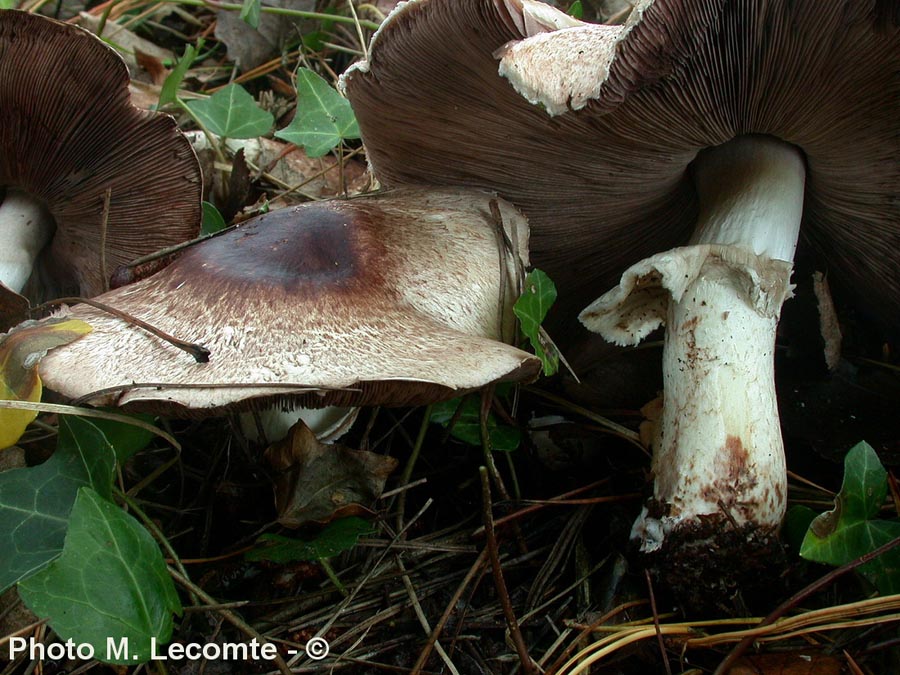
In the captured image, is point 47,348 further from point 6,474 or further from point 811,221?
point 811,221

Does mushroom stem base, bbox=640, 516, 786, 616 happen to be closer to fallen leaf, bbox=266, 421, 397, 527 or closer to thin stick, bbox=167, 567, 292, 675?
fallen leaf, bbox=266, 421, 397, 527

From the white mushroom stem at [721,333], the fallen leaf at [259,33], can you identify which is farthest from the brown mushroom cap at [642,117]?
the fallen leaf at [259,33]

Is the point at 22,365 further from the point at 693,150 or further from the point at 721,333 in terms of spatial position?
the point at 693,150

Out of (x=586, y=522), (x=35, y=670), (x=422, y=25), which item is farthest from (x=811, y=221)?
(x=35, y=670)

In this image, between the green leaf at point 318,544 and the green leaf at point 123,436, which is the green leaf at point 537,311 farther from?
the green leaf at point 123,436

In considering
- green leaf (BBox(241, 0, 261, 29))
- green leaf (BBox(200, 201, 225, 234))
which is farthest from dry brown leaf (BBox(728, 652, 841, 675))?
green leaf (BBox(241, 0, 261, 29))

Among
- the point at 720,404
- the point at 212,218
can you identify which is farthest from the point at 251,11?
the point at 720,404

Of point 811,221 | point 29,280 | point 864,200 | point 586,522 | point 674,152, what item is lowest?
point 586,522
